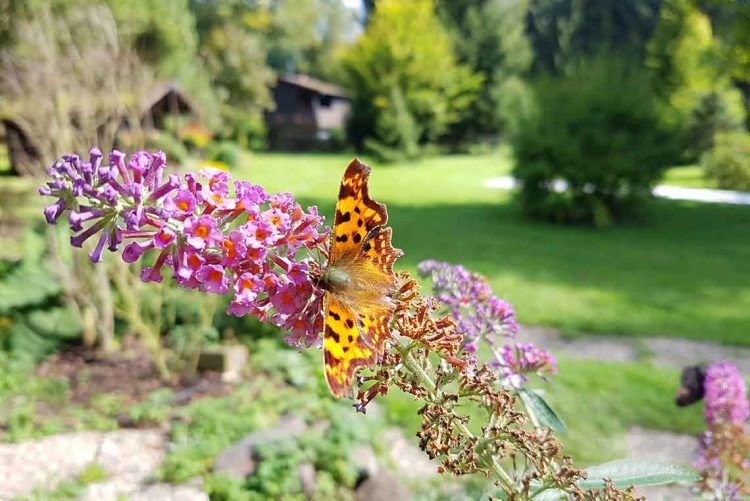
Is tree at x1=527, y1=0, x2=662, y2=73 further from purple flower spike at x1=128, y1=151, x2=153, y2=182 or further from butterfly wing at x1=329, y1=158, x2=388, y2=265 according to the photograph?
purple flower spike at x1=128, y1=151, x2=153, y2=182

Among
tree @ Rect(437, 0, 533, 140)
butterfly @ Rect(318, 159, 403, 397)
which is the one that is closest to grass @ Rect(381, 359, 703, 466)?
butterfly @ Rect(318, 159, 403, 397)

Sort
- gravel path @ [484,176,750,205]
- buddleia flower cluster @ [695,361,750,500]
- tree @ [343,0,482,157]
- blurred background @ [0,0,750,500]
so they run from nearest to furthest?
buddleia flower cluster @ [695,361,750,500]
blurred background @ [0,0,750,500]
gravel path @ [484,176,750,205]
tree @ [343,0,482,157]

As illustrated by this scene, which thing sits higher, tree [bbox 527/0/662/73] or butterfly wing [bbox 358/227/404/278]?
tree [bbox 527/0/662/73]

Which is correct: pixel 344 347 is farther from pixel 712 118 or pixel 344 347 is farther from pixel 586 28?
Result: pixel 586 28

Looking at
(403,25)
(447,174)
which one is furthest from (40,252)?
(403,25)

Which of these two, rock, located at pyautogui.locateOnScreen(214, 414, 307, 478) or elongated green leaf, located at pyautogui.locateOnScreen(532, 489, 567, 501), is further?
rock, located at pyautogui.locateOnScreen(214, 414, 307, 478)

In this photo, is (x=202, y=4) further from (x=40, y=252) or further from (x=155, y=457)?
(x=155, y=457)
